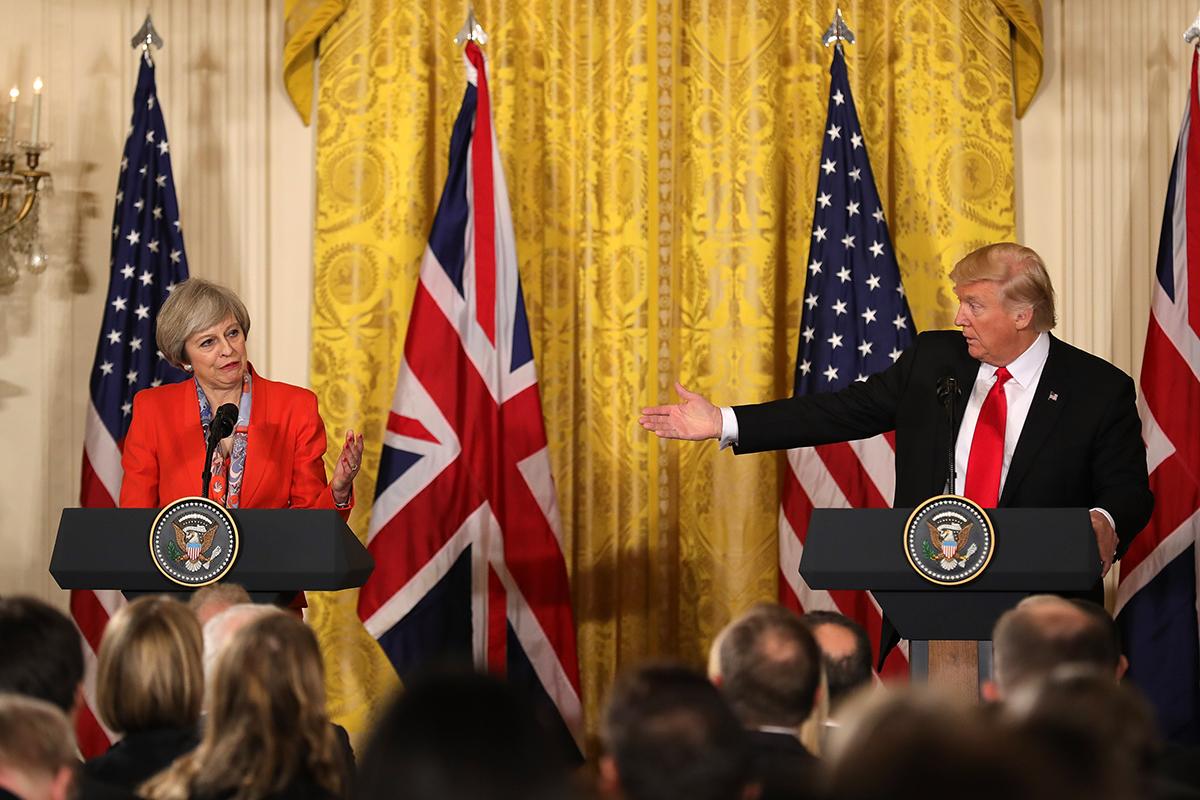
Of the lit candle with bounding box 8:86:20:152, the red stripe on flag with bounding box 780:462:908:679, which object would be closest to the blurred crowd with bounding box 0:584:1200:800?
the red stripe on flag with bounding box 780:462:908:679

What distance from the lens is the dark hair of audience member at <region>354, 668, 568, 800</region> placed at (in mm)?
1491

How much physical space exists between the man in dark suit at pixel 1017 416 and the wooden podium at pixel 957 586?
2.05 feet

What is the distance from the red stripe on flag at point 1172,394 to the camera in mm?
5535

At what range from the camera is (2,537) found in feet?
20.6

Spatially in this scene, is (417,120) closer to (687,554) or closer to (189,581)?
(687,554)

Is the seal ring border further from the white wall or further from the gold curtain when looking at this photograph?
the white wall

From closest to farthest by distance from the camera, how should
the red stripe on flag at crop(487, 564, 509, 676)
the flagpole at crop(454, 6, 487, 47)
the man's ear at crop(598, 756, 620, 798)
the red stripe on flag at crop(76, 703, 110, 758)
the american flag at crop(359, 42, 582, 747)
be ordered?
the man's ear at crop(598, 756, 620, 798), the american flag at crop(359, 42, 582, 747), the red stripe on flag at crop(76, 703, 110, 758), the red stripe on flag at crop(487, 564, 509, 676), the flagpole at crop(454, 6, 487, 47)

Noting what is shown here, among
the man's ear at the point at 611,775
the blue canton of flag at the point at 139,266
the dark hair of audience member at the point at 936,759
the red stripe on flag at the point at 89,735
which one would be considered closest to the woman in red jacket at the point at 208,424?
the blue canton of flag at the point at 139,266

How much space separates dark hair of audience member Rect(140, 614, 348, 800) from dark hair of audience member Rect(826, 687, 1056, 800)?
118 centimetres

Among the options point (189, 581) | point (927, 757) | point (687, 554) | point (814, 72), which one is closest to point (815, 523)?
point (189, 581)

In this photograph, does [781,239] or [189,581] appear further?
[781,239]

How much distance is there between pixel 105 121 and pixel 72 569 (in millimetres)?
3067

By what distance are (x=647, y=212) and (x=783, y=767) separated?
14.3 ft

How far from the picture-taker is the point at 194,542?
12.6 feet
